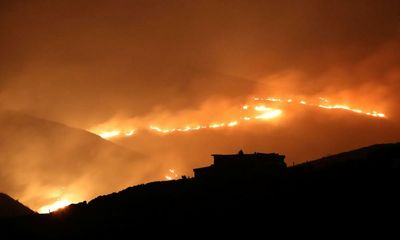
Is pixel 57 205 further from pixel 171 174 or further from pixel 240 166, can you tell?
pixel 240 166

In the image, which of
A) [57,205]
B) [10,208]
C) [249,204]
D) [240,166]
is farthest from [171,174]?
[249,204]

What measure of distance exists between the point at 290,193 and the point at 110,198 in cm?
1084

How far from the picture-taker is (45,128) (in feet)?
444

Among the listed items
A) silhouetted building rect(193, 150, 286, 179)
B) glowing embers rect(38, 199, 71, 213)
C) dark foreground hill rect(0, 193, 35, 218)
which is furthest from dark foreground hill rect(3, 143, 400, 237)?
glowing embers rect(38, 199, 71, 213)

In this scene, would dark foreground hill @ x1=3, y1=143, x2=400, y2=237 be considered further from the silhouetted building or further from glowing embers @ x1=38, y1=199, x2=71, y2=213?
glowing embers @ x1=38, y1=199, x2=71, y2=213

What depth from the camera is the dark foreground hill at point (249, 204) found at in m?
20.4

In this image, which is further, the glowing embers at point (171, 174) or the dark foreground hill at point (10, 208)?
the glowing embers at point (171, 174)

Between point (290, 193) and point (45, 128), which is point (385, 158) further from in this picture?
point (45, 128)

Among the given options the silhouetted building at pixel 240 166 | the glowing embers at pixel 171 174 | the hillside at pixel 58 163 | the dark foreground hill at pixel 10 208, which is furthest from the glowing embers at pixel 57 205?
the silhouetted building at pixel 240 166

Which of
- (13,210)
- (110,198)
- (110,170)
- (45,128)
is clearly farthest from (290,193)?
(45,128)

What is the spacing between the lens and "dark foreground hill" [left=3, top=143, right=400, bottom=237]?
20.4 m

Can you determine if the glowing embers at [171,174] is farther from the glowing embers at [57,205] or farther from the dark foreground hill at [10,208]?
the dark foreground hill at [10,208]

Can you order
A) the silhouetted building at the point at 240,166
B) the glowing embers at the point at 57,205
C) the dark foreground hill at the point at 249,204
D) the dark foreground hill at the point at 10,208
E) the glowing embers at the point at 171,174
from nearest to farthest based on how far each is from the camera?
1. the dark foreground hill at the point at 249,204
2. the silhouetted building at the point at 240,166
3. the dark foreground hill at the point at 10,208
4. the glowing embers at the point at 57,205
5. the glowing embers at the point at 171,174

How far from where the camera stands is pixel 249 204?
22.0 m
